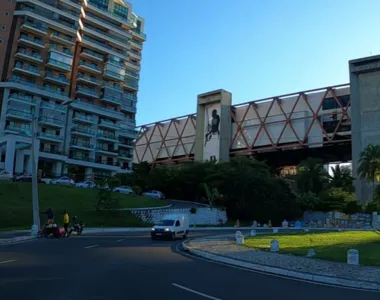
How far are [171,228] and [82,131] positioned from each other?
200ft

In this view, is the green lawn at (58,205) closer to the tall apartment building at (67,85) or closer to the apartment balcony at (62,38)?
the tall apartment building at (67,85)

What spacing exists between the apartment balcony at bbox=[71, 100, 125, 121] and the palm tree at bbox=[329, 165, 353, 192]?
46036mm

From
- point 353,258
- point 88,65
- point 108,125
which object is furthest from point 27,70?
point 353,258

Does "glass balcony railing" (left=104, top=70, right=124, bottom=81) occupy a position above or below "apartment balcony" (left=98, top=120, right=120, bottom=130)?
above

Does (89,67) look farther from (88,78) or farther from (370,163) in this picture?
(370,163)

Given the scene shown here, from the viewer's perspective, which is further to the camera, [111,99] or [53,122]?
[111,99]

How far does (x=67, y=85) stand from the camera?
282ft

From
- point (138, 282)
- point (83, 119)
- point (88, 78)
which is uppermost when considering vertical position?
point (88, 78)

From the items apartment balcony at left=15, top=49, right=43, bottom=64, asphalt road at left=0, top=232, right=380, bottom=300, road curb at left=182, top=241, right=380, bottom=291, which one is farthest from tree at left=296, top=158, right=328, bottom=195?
asphalt road at left=0, top=232, right=380, bottom=300

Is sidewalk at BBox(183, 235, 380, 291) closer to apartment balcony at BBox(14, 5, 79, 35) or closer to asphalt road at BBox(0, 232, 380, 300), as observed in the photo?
asphalt road at BBox(0, 232, 380, 300)

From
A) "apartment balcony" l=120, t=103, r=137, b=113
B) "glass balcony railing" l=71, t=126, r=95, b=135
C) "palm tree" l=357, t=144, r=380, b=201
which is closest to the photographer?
"palm tree" l=357, t=144, r=380, b=201

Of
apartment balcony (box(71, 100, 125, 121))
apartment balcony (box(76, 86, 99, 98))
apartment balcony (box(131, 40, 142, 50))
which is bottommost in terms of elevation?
apartment balcony (box(71, 100, 125, 121))

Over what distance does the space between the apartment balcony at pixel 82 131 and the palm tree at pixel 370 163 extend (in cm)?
5130

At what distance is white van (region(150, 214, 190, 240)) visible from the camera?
29203mm
